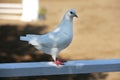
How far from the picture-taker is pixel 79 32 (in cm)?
683

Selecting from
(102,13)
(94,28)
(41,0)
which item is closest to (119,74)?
(94,28)

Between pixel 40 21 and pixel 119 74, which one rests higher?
pixel 40 21

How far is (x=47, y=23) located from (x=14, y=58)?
88.4 inches

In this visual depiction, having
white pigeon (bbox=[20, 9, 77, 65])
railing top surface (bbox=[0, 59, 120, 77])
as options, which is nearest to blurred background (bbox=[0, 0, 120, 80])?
railing top surface (bbox=[0, 59, 120, 77])

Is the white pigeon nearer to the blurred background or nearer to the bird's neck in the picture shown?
the bird's neck

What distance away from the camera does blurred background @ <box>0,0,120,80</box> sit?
529 centimetres

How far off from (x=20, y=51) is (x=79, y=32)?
5.53 feet

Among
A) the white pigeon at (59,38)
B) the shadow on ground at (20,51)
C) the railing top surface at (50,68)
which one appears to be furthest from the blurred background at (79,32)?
the white pigeon at (59,38)

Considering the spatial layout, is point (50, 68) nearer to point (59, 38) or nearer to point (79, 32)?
point (59, 38)

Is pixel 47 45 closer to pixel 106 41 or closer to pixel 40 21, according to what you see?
pixel 106 41

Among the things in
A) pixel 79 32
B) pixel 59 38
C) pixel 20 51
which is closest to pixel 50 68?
pixel 59 38

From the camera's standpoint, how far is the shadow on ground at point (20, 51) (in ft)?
14.8

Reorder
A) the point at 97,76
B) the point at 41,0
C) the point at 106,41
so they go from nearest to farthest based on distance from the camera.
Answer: the point at 97,76, the point at 106,41, the point at 41,0

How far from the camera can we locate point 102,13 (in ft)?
27.4
